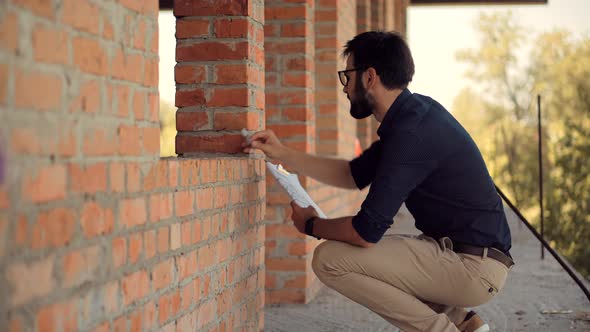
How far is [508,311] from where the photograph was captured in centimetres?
525

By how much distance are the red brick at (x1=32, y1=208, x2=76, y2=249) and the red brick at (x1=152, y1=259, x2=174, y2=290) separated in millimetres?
605

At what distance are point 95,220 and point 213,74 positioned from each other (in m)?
1.63

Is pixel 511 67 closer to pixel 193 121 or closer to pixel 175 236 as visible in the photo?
pixel 193 121

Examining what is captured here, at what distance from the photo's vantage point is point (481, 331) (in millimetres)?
3734

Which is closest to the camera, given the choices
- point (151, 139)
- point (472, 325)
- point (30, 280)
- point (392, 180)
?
point (30, 280)

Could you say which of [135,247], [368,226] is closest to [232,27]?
[368,226]

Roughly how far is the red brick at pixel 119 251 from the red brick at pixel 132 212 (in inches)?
1.8

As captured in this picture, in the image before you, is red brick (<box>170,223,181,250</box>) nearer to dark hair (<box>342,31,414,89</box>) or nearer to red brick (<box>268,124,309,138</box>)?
dark hair (<box>342,31,414,89</box>)

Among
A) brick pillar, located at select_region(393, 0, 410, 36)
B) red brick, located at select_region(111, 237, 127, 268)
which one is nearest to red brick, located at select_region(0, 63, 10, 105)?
red brick, located at select_region(111, 237, 127, 268)

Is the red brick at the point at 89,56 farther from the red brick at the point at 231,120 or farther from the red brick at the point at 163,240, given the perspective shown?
the red brick at the point at 231,120

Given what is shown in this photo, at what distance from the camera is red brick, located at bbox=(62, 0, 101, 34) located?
76.0 inches

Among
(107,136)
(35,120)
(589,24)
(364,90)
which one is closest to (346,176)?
(364,90)

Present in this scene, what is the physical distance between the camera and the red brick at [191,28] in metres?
3.60

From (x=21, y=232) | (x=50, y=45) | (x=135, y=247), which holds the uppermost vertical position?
(x=50, y=45)
